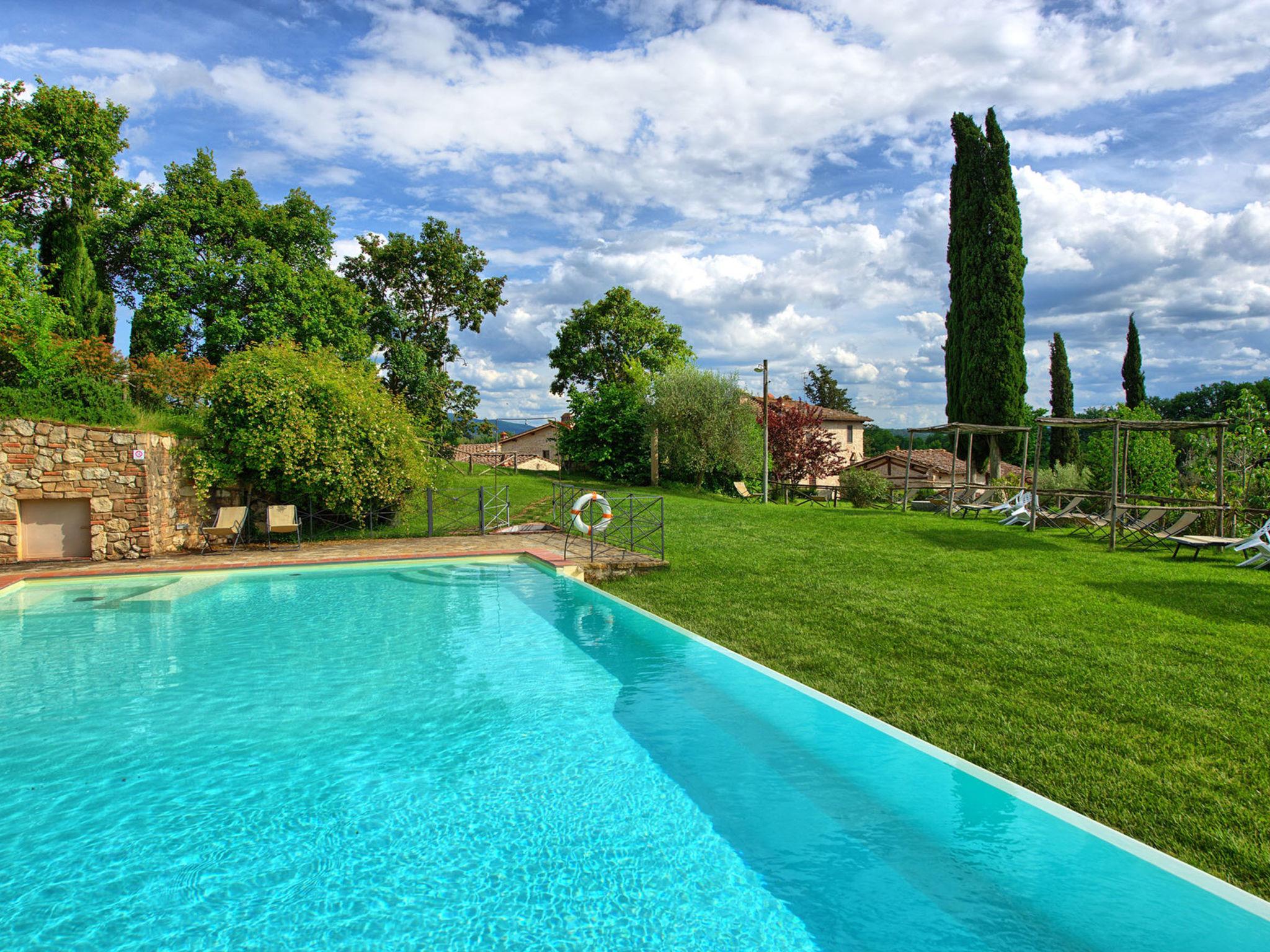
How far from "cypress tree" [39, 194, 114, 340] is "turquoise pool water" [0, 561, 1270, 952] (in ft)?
62.7

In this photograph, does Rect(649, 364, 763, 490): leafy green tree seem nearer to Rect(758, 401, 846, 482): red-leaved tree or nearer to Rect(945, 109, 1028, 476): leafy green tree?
Rect(758, 401, 846, 482): red-leaved tree

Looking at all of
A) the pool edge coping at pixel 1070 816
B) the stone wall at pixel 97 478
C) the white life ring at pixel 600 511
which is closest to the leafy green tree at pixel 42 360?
the stone wall at pixel 97 478

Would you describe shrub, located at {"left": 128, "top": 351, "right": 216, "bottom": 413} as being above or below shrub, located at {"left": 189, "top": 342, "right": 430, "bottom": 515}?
above

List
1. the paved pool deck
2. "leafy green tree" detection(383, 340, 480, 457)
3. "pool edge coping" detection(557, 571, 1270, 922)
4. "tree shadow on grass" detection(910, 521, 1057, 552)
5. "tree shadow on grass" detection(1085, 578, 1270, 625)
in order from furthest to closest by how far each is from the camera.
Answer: "leafy green tree" detection(383, 340, 480, 457)
"tree shadow on grass" detection(910, 521, 1057, 552)
the paved pool deck
"tree shadow on grass" detection(1085, 578, 1270, 625)
"pool edge coping" detection(557, 571, 1270, 922)

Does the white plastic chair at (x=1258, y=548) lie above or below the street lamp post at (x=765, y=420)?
below

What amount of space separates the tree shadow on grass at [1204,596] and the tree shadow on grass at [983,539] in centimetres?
285

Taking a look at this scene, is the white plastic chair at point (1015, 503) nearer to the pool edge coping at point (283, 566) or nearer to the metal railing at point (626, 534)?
the metal railing at point (626, 534)

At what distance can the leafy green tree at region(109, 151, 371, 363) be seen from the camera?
2347 cm

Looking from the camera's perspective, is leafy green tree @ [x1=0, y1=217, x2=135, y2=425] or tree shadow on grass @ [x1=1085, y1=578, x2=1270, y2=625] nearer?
tree shadow on grass @ [x1=1085, y1=578, x2=1270, y2=625]

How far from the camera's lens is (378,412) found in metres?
14.3

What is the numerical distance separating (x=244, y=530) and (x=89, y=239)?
17.0m

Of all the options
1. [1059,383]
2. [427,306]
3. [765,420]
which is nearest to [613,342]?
[427,306]

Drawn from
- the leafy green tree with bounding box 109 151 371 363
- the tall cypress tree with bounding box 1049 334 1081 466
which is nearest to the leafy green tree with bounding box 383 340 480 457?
the leafy green tree with bounding box 109 151 371 363

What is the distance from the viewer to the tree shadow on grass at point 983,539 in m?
12.0
